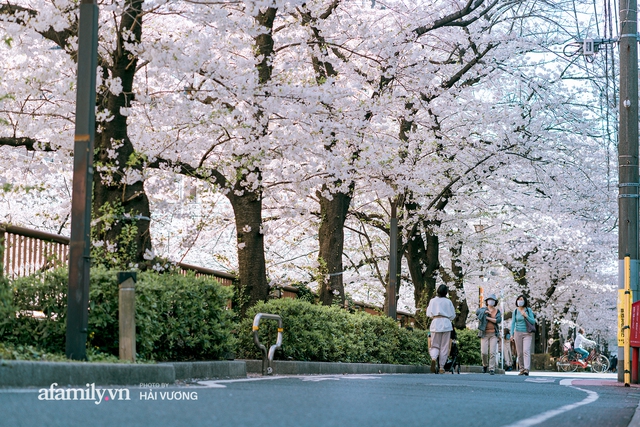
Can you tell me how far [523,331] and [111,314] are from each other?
12.7 meters

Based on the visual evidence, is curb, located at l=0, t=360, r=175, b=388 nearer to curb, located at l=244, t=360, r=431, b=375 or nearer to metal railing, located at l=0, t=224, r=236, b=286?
metal railing, located at l=0, t=224, r=236, b=286

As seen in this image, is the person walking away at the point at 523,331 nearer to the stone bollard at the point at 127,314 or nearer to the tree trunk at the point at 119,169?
the tree trunk at the point at 119,169

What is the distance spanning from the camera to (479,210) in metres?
32.3

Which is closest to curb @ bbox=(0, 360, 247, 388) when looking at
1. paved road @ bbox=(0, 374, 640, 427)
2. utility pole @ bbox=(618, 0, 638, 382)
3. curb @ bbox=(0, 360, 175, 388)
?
curb @ bbox=(0, 360, 175, 388)

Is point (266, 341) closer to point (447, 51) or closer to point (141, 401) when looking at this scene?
point (141, 401)

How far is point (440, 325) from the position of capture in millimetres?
18562

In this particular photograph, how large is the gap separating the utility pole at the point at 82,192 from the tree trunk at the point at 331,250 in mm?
12019

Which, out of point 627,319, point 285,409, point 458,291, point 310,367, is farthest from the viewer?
point 458,291

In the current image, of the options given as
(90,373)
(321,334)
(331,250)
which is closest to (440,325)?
(321,334)

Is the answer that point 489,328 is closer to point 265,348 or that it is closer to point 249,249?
point 249,249

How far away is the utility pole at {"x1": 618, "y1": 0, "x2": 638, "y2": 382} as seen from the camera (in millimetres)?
15469

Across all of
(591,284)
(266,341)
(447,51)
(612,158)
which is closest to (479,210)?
→ (612,158)

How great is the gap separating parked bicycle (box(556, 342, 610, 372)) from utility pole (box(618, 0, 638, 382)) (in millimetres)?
29916

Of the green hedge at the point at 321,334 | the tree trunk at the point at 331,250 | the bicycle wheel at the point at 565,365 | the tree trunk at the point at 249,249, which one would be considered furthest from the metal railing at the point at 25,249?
the bicycle wheel at the point at 565,365
